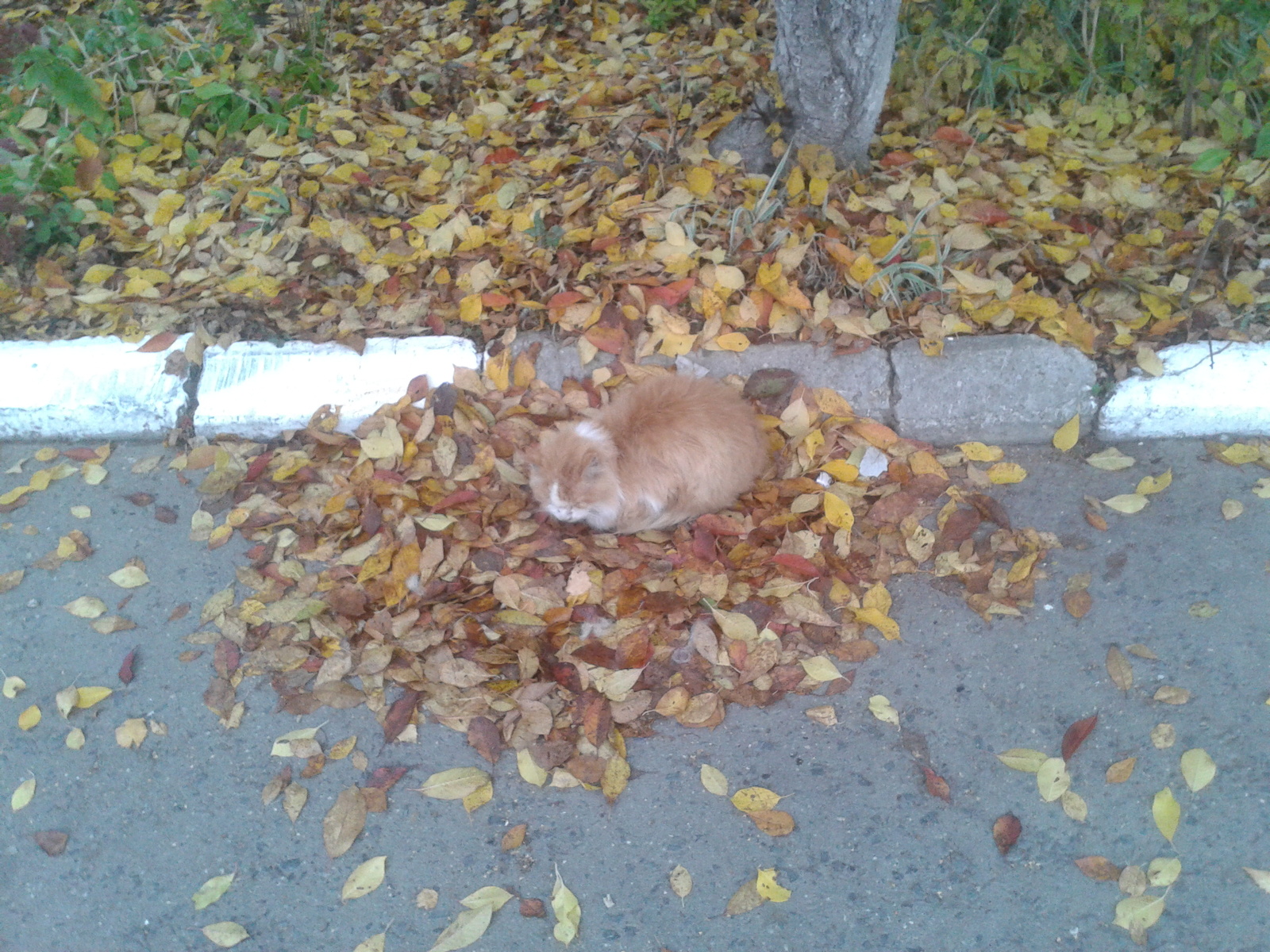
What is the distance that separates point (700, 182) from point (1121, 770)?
2.42m

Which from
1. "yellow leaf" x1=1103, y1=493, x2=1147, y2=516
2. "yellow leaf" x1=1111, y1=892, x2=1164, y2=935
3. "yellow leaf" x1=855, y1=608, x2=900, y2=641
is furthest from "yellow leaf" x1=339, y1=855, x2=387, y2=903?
"yellow leaf" x1=1103, y1=493, x2=1147, y2=516

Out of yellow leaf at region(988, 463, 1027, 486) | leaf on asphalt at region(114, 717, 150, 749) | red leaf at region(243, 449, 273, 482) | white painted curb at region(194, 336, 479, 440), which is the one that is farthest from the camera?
white painted curb at region(194, 336, 479, 440)

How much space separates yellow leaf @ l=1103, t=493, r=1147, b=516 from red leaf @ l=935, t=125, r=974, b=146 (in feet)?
5.37

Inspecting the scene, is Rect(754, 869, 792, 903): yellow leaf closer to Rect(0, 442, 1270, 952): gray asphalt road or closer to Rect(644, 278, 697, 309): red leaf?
Rect(0, 442, 1270, 952): gray asphalt road

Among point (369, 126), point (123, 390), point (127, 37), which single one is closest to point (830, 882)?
point (123, 390)

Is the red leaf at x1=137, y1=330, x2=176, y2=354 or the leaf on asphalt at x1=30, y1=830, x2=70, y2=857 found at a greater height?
the red leaf at x1=137, y1=330, x2=176, y2=354

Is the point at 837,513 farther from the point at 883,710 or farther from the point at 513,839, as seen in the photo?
the point at 513,839

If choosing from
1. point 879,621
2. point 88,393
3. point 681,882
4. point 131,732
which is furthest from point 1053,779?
point 88,393

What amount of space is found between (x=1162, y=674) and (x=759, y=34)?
3.33m

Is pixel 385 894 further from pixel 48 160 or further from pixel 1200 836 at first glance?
pixel 48 160

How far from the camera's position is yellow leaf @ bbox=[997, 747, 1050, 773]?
2094mm

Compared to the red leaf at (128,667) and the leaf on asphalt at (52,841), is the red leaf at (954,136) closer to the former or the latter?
the red leaf at (128,667)

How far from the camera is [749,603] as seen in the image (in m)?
2.46

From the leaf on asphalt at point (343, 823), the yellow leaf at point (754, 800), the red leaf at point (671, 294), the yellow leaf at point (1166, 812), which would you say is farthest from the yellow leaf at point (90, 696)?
the yellow leaf at point (1166, 812)
